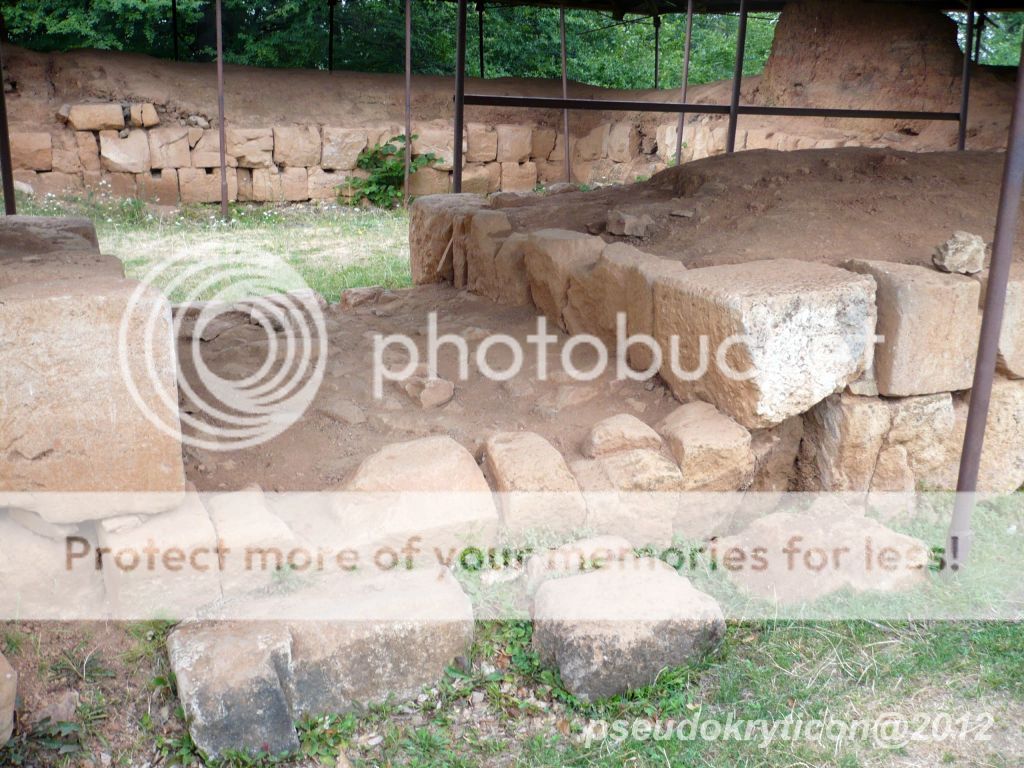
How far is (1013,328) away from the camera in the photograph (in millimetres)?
3410

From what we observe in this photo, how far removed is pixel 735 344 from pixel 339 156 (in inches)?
425

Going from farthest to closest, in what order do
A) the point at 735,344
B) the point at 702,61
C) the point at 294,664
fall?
the point at 702,61
the point at 735,344
the point at 294,664

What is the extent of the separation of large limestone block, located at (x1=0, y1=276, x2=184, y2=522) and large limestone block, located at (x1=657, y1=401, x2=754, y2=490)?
1.73 m

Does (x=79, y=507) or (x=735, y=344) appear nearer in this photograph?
(x=79, y=507)

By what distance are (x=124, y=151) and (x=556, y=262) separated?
950 cm

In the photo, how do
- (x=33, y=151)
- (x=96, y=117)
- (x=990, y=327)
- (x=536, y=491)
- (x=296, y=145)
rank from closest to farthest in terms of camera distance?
(x=990, y=327), (x=536, y=491), (x=33, y=151), (x=96, y=117), (x=296, y=145)

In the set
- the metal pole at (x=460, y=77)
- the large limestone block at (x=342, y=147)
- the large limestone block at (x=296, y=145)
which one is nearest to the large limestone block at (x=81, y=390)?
the metal pole at (x=460, y=77)

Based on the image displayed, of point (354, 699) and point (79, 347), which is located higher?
point (79, 347)

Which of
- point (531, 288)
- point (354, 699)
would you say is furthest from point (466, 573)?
point (531, 288)

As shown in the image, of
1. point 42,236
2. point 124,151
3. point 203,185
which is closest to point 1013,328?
point 42,236

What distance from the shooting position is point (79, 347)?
242 centimetres

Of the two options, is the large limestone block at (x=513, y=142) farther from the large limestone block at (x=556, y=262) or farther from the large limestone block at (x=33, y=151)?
the large limestone block at (x=556, y=262)

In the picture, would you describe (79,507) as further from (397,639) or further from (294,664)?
(397,639)

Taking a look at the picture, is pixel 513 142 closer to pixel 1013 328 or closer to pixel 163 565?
pixel 1013 328
